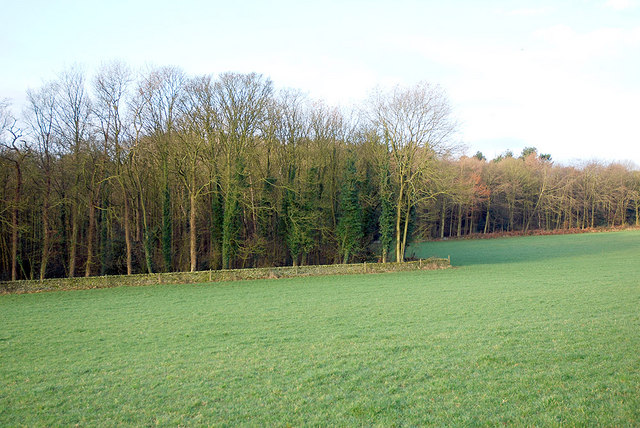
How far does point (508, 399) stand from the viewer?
7.03 metres

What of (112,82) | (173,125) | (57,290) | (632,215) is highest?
(112,82)

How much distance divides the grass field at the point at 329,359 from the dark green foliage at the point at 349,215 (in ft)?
47.0

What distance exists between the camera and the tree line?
28750 mm

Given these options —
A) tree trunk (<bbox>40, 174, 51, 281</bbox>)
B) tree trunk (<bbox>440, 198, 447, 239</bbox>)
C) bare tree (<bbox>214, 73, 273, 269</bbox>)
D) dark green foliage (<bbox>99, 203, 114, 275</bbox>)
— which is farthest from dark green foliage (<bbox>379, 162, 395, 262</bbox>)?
tree trunk (<bbox>440, 198, 447, 239</bbox>)

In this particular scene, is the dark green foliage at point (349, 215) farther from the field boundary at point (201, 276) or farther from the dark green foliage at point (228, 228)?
the dark green foliage at point (228, 228)

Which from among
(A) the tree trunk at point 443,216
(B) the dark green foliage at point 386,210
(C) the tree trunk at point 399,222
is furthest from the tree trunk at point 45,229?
(A) the tree trunk at point 443,216

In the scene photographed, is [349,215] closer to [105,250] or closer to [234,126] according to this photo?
[234,126]

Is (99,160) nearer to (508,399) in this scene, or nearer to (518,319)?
(518,319)

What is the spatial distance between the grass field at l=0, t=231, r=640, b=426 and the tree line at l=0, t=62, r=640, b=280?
987 centimetres

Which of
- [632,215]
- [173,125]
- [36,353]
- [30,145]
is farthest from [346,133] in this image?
[632,215]

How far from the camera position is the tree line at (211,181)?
28.8m

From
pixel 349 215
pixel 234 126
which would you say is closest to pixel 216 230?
pixel 234 126

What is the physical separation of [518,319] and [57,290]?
77.0 feet

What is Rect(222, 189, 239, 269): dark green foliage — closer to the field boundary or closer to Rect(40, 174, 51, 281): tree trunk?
the field boundary
